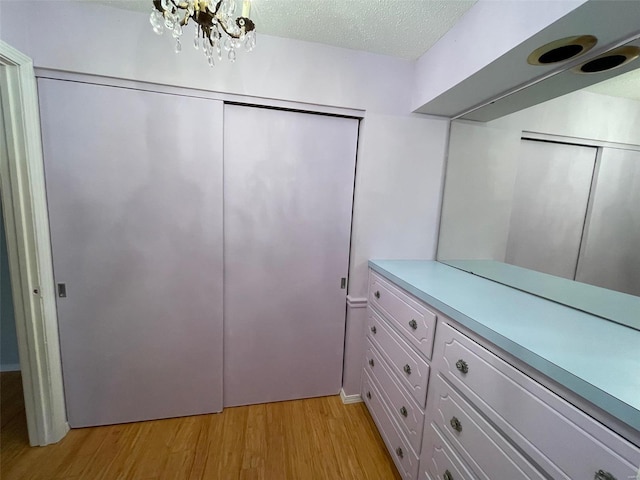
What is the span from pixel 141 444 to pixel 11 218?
1.39 metres

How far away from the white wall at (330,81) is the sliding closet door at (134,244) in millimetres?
162

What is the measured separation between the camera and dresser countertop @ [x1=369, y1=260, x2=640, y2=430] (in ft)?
1.78

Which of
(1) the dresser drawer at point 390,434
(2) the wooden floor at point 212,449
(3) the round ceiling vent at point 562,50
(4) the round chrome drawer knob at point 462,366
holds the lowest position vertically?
(2) the wooden floor at point 212,449

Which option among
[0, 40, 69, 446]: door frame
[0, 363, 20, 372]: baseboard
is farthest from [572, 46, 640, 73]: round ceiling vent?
[0, 363, 20, 372]: baseboard

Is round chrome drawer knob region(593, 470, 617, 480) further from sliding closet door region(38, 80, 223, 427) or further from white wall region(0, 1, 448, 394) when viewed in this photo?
sliding closet door region(38, 80, 223, 427)

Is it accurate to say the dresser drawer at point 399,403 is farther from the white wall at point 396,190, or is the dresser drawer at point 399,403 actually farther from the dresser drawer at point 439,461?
the white wall at point 396,190

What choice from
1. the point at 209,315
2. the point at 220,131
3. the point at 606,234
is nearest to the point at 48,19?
the point at 220,131

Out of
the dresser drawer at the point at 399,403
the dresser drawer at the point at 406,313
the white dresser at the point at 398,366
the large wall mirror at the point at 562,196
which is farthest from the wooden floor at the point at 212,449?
the large wall mirror at the point at 562,196

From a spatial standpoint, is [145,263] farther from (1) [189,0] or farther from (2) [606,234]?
(2) [606,234]

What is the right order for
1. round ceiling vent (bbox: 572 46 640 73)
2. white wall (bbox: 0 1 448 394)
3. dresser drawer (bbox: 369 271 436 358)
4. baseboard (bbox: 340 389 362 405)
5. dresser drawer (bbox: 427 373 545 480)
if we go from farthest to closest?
baseboard (bbox: 340 389 362 405)
white wall (bbox: 0 1 448 394)
dresser drawer (bbox: 369 271 436 358)
round ceiling vent (bbox: 572 46 640 73)
dresser drawer (bbox: 427 373 545 480)

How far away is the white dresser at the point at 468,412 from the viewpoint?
1.85ft

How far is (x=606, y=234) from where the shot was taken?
1039 mm

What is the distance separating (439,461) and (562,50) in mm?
1688

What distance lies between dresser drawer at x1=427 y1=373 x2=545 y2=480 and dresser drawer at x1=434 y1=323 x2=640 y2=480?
0.13ft
